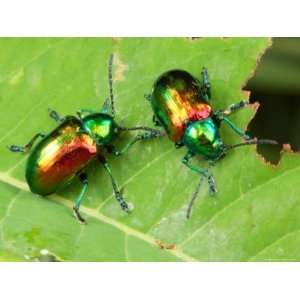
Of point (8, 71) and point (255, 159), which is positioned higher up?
point (8, 71)

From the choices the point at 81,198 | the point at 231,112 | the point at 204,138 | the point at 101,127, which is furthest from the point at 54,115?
the point at 231,112

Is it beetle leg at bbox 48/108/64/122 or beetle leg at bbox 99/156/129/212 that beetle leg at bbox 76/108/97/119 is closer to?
beetle leg at bbox 48/108/64/122

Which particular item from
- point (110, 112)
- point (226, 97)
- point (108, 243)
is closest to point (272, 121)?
point (226, 97)

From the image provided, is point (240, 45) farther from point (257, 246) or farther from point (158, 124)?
point (257, 246)

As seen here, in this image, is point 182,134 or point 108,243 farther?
point 182,134

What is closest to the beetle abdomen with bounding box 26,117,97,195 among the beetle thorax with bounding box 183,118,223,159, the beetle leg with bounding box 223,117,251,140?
the beetle thorax with bounding box 183,118,223,159

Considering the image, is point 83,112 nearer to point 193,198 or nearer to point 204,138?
point 204,138

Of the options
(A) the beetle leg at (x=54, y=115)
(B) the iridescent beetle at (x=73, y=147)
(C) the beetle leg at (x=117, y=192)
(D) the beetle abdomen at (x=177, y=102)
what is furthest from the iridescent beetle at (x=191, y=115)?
(A) the beetle leg at (x=54, y=115)
